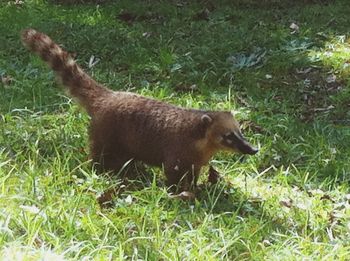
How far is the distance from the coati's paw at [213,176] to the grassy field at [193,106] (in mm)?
53

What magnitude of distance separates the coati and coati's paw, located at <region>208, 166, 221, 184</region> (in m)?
0.11

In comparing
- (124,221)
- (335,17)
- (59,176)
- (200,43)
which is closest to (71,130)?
(59,176)

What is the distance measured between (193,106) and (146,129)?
4.13ft

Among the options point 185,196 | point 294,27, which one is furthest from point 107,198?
point 294,27

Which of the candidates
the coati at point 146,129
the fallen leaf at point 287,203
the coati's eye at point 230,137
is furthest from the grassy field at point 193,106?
the coati's eye at point 230,137

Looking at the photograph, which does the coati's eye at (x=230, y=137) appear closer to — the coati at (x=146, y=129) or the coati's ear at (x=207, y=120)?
the coati at (x=146, y=129)

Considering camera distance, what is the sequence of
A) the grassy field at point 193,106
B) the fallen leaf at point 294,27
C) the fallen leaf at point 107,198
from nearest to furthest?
the grassy field at point 193,106, the fallen leaf at point 107,198, the fallen leaf at point 294,27

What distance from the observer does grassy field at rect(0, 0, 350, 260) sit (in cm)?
369

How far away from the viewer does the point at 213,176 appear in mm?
4645

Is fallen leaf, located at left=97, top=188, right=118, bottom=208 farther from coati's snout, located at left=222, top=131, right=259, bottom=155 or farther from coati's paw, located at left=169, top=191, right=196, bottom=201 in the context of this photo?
coati's snout, located at left=222, top=131, right=259, bottom=155

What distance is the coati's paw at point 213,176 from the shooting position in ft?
15.2

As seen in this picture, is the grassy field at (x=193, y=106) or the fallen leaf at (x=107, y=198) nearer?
the grassy field at (x=193, y=106)

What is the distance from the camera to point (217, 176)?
466 cm

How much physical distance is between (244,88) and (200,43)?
4.01 ft
